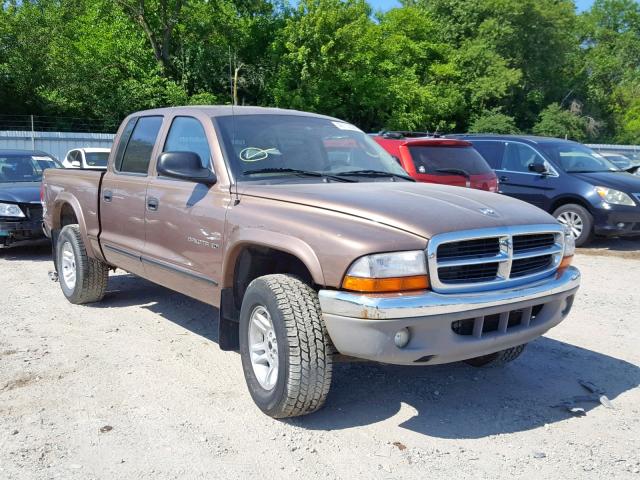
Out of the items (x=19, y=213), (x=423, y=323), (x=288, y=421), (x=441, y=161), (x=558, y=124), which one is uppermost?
(x=558, y=124)

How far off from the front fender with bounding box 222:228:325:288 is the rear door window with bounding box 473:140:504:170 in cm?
848

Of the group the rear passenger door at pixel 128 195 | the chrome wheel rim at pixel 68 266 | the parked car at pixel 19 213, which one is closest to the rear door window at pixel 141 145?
the rear passenger door at pixel 128 195

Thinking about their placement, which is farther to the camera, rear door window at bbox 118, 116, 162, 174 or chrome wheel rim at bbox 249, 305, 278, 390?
rear door window at bbox 118, 116, 162, 174

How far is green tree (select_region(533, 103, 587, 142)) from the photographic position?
143 feet

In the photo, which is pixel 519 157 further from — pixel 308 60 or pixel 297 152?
pixel 308 60

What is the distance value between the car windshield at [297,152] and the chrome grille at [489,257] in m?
1.21

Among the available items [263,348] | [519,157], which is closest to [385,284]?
[263,348]

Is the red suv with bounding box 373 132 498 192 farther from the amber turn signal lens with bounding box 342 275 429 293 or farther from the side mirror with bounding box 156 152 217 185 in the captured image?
the amber turn signal lens with bounding box 342 275 429 293

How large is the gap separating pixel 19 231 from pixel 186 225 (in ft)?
18.4

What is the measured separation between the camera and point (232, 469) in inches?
126

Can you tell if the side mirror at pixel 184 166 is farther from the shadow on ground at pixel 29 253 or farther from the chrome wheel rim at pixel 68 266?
the shadow on ground at pixel 29 253

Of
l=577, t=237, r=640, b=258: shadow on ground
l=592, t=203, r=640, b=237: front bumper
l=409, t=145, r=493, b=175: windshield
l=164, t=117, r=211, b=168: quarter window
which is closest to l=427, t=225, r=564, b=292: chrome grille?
l=164, t=117, r=211, b=168: quarter window

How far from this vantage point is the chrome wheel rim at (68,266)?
636 cm

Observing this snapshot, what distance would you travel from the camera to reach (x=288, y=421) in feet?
12.3
